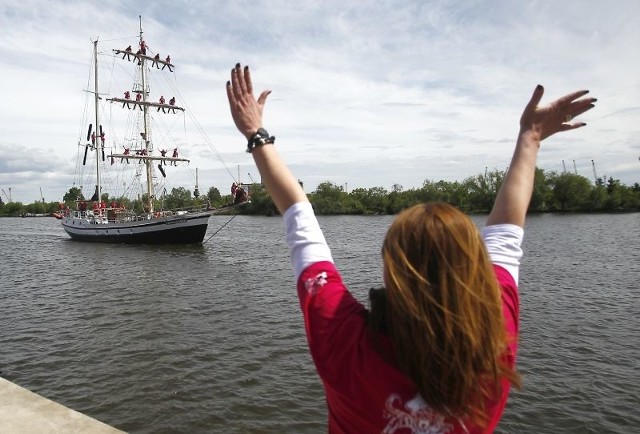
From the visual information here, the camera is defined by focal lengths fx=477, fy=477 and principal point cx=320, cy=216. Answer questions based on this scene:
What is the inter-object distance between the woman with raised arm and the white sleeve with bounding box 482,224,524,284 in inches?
3.6

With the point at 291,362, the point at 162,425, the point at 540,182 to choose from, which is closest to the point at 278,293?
the point at 291,362

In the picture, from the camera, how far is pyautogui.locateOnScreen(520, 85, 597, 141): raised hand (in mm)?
1999

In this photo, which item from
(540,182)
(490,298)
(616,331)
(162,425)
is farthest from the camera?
(540,182)

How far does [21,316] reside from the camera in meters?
15.7

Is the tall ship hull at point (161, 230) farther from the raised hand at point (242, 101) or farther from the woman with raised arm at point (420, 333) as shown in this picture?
the woman with raised arm at point (420, 333)

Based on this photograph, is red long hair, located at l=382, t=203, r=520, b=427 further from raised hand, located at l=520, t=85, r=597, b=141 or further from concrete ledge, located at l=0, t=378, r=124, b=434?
concrete ledge, located at l=0, t=378, r=124, b=434

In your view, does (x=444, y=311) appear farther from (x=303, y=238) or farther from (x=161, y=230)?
(x=161, y=230)

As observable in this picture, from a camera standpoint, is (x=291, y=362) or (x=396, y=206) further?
(x=396, y=206)

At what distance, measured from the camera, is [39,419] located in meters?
4.93

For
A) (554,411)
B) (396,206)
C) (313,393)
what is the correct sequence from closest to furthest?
(554,411)
(313,393)
(396,206)

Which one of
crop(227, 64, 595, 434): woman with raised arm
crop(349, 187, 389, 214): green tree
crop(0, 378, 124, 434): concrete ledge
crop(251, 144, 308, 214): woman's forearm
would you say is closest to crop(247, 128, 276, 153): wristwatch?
crop(251, 144, 308, 214): woman's forearm

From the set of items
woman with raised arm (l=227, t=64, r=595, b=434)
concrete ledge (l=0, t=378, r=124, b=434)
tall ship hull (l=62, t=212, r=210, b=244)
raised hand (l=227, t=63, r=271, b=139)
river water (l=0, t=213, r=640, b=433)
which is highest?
raised hand (l=227, t=63, r=271, b=139)

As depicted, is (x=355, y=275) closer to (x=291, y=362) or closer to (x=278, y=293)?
(x=278, y=293)

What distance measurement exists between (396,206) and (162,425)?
12419 centimetres
